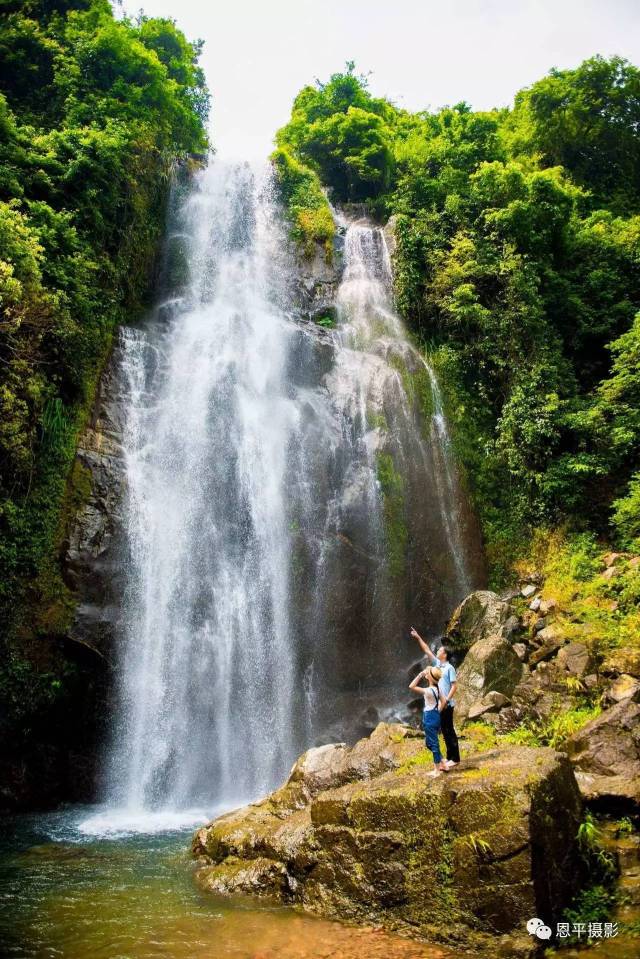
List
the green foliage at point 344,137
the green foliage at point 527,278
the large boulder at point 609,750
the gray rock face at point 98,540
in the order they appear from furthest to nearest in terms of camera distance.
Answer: the green foliage at point 344,137, the green foliage at point 527,278, the gray rock face at point 98,540, the large boulder at point 609,750

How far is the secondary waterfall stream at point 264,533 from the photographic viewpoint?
1095 cm

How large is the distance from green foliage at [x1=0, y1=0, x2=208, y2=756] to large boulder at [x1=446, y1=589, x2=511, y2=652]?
7791 millimetres

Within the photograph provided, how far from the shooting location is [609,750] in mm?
6578

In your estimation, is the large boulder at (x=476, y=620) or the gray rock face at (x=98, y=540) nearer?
the gray rock face at (x=98, y=540)

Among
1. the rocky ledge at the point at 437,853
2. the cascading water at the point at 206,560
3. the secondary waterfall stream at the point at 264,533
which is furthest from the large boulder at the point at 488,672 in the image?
the cascading water at the point at 206,560

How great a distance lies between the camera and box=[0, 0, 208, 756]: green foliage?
10391mm

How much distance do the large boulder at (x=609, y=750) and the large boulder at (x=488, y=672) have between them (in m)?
2.58

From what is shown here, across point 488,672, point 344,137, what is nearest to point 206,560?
point 488,672

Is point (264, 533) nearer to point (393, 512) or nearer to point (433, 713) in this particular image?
point (393, 512)

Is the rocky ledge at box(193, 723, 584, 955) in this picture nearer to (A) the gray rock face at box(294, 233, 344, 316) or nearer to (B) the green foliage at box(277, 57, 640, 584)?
(B) the green foliage at box(277, 57, 640, 584)

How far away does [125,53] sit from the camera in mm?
16609

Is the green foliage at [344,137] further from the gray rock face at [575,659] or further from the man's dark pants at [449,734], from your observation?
the man's dark pants at [449,734]

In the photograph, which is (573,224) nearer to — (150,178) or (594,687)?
(150,178)

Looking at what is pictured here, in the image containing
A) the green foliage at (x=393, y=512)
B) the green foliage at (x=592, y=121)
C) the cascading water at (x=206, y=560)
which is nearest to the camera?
the cascading water at (x=206, y=560)
